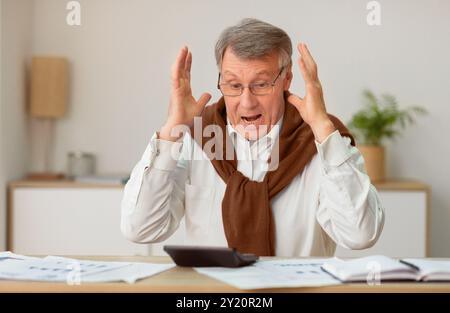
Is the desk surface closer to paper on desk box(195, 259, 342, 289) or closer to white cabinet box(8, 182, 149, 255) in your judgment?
paper on desk box(195, 259, 342, 289)

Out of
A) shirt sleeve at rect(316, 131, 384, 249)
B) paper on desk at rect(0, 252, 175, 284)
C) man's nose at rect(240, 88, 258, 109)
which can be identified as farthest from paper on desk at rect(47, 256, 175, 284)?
man's nose at rect(240, 88, 258, 109)

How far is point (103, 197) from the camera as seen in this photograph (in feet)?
12.6

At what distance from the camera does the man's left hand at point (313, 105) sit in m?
2.00

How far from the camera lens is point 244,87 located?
7.39 ft

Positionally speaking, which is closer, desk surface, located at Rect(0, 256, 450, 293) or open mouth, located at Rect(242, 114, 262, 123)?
desk surface, located at Rect(0, 256, 450, 293)

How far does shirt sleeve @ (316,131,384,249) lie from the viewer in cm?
198

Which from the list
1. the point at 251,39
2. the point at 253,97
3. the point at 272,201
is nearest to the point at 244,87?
the point at 253,97

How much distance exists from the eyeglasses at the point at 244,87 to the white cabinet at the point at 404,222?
173 centimetres

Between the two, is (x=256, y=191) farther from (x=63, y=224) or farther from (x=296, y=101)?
(x=63, y=224)

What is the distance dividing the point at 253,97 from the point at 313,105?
0.28 m

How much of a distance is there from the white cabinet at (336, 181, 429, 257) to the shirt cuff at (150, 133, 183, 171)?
1.94 meters
